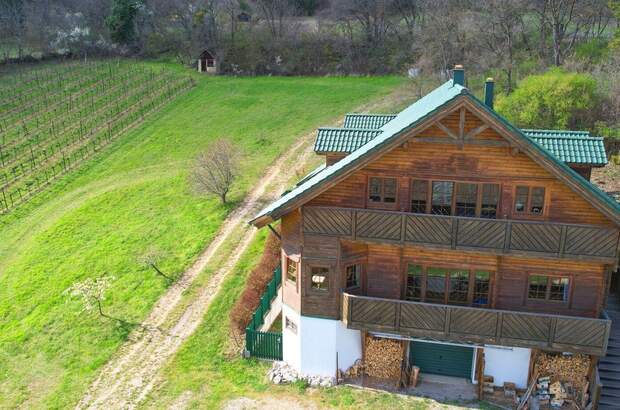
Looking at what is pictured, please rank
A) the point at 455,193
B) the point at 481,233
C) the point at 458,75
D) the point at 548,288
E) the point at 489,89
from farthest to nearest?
the point at 489,89
the point at 458,75
the point at 548,288
the point at 455,193
the point at 481,233

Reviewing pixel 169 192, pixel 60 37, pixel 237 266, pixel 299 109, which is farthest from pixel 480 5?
pixel 60 37

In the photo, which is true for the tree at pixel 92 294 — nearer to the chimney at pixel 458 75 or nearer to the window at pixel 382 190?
the window at pixel 382 190

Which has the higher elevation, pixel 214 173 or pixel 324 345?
pixel 214 173

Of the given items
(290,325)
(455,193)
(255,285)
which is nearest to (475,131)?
(455,193)

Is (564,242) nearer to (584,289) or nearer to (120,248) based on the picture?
(584,289)

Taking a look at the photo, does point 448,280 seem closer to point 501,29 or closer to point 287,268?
point 287,268

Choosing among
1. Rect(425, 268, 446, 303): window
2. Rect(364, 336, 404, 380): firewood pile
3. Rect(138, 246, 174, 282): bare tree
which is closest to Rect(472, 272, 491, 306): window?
Rect(425, 268, 446, 303): window
